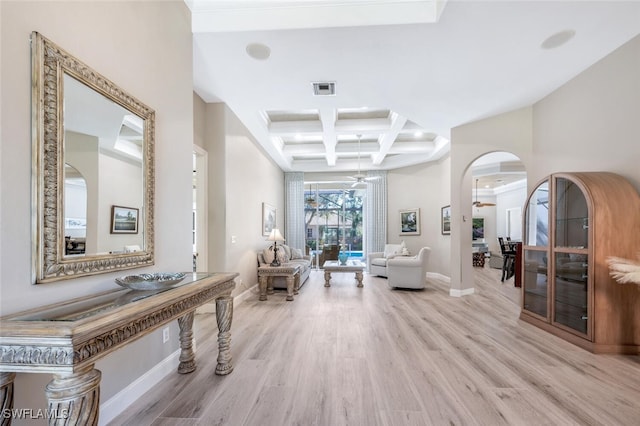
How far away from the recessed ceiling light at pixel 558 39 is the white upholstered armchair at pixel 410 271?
12.1 feet

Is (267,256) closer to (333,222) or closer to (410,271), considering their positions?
(410,271)

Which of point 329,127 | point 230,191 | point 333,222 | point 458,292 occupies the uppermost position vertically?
point 329,127

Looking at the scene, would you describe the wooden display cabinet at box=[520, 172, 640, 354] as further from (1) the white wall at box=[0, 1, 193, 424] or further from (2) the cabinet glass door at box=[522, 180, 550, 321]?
(1) the white wall at box=[0, 1, 193, 424]

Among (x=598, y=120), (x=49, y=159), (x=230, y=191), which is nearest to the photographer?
(x=49, y=159)

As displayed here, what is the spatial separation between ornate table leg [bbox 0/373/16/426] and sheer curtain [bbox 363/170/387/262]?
7.69 meters

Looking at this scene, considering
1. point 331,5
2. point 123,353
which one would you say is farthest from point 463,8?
point 123,353

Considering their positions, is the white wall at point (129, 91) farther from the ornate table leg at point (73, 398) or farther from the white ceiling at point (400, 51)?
the white ceiling at point (400, 51)

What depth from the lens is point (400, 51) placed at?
2.96m

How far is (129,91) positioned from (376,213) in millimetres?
7173

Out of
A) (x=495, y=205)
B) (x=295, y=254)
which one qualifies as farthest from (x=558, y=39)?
(x=495, y=205)

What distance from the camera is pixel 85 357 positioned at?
3.55 ft

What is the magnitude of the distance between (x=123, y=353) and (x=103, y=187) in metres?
1.14

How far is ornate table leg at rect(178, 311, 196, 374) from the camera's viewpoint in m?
2.40

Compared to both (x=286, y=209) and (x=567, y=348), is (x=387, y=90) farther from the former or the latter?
(x=286, y=209)
